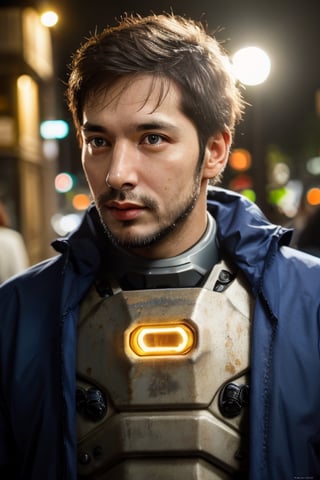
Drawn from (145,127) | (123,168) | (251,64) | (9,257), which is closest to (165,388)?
(123,168)

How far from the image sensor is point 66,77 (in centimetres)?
246

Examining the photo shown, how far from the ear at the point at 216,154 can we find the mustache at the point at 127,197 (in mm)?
277

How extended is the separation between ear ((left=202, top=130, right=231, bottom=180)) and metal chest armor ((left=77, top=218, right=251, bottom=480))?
0.43 metres

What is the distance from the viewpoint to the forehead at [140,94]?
1966 mm

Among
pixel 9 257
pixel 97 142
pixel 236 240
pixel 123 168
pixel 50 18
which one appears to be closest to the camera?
pixel 123 168

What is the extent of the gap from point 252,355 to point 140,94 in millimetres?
886

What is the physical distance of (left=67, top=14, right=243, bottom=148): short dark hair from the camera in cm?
201

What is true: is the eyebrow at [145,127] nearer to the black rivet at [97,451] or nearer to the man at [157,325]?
the man at [157,325]

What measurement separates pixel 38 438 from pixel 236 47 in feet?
11.5

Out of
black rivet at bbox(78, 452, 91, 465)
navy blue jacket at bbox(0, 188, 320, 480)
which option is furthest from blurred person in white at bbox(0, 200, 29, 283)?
black rivet at bbox(78, 452, 91, 465)

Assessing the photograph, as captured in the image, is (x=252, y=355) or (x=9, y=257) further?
(x=9, y=257)

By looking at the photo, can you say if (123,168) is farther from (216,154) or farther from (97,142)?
(216,154)

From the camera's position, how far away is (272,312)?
198 centimetres

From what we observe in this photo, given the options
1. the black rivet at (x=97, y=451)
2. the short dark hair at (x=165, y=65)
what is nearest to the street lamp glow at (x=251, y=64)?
the short dark hair at (x=165, y=65)
